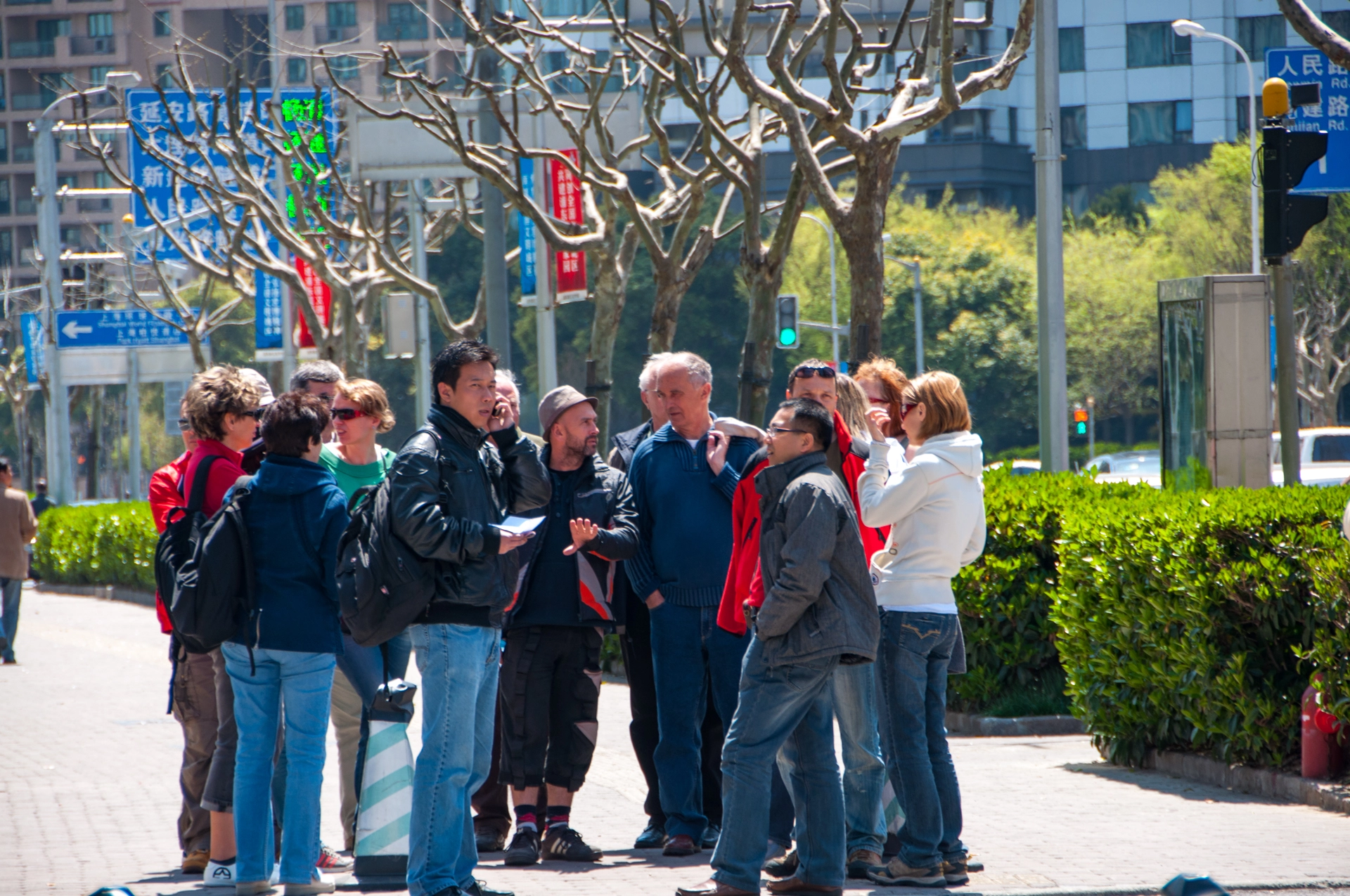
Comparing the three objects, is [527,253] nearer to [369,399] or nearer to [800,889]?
[369,399]

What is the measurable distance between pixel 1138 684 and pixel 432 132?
360 inches

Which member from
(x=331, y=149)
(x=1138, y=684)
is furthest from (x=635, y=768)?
(x=331, y=149)

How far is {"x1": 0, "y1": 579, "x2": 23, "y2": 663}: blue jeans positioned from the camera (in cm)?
1612

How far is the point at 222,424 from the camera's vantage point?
6434mm

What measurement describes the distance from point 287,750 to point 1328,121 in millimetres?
9628

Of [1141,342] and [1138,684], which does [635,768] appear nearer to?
[1138,684]

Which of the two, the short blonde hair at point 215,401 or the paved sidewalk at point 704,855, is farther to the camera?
the short blonde hair at point 215,401

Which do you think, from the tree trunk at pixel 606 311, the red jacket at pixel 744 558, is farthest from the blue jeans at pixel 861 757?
the tree trunk at pixel 606 311

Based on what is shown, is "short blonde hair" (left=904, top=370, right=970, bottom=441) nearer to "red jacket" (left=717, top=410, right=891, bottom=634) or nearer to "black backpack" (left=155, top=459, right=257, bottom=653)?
"red jacket" (left=717, top=410, right=891, bottom=634)

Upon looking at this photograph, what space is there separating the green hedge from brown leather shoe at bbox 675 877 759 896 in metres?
18.8

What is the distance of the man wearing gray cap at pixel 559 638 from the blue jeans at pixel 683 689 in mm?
286

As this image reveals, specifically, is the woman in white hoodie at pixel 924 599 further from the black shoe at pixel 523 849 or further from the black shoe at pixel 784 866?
the black shoe at pixel 523 849

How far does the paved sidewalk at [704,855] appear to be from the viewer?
6.27 m

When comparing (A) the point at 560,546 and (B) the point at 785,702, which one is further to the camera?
(A) the point at 560,546
